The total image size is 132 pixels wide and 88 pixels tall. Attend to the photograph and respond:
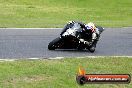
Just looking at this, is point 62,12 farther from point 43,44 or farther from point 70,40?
point 70,40

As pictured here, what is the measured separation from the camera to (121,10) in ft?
97.2

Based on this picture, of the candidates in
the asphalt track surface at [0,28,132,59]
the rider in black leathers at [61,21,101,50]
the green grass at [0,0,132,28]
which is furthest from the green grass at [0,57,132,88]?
the green grass at [0,0,132,28]

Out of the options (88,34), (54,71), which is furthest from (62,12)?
(54,71)

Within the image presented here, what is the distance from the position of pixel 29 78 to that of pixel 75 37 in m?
4.12

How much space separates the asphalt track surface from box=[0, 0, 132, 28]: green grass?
96.4 inches

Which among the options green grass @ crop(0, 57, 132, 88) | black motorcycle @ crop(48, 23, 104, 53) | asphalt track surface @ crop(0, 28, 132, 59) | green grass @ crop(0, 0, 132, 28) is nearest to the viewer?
green grass @ crop(0, 57, 132, 88)

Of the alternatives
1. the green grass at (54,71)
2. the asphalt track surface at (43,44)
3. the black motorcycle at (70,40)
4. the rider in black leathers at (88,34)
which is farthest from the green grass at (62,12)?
the green grass at (54,71)

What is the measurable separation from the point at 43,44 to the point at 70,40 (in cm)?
156

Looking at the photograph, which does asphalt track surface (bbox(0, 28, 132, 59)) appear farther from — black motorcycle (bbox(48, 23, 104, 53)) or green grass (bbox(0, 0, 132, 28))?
green grass (bbox(0, 0, 132, 28))

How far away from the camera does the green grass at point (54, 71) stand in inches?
284

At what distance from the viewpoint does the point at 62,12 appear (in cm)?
2647

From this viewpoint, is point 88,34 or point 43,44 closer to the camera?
point 88,34

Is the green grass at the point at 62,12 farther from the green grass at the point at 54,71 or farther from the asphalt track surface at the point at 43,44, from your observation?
the green grass at the point at 54,71

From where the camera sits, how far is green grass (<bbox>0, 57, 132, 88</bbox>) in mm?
7203
